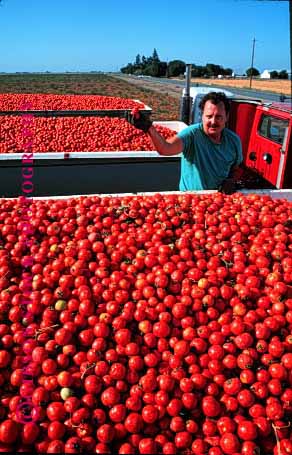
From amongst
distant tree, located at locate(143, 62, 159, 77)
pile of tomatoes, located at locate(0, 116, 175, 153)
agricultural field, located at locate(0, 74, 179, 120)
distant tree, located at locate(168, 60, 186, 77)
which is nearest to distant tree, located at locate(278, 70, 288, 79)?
distant tree, located at locate(168, 60, 186, 77)

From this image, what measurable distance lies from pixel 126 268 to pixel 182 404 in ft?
3.64

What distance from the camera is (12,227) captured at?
3445 millimetres

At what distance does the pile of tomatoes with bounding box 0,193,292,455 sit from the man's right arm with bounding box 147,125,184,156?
106cm

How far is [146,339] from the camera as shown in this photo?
2.46 meters

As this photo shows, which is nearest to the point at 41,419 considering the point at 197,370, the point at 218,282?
the point at 197,370

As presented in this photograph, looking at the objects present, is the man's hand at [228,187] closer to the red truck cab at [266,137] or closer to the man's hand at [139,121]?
the man's hand at [139,121]

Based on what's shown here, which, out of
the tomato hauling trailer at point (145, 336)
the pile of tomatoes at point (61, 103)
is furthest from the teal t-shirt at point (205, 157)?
the pile of tomatoes at point (61, 103)

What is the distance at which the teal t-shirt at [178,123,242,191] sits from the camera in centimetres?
436

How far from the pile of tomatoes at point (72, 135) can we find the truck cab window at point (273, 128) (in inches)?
86.0

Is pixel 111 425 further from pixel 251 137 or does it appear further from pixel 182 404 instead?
pixel 251 137

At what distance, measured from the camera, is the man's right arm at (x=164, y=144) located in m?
4.06

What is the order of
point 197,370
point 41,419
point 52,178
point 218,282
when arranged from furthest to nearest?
point 52,178, point 218,282, point 197,370, point 41,419

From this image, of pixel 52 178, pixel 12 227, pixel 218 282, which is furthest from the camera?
pixel 52 178

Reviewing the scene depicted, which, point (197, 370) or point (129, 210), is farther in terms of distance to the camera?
point (129, 210)
